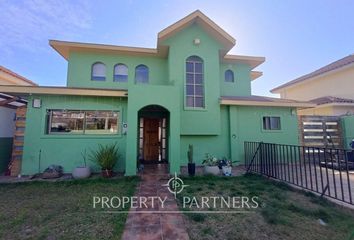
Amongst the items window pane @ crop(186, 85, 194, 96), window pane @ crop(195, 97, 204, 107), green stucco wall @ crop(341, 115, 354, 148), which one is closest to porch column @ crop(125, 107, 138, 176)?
window pane @ crop(186, 85, 194, 96)

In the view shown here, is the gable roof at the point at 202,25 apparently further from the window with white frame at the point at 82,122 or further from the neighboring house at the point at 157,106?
the window with white frame at the point at 82,122

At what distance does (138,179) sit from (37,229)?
378 centimetres

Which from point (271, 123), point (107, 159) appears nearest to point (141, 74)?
point (107, 159)

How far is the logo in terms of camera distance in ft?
19.2

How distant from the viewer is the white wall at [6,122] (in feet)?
28.2

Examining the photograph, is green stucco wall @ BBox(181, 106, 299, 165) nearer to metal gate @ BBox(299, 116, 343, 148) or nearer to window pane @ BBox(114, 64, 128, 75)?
metal gate @ BBox(299, 116, 343, 148)

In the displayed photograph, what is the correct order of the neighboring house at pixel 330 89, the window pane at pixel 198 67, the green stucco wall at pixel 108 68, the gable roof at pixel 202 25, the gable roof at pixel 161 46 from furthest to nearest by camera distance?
the neighboring house at pixel 330 89 < the green stucco wall at pixel 108 68 < the window pane at pixel 198 67 < the gable roof at pixel 161 46 < the gable roof at pixel 202 25

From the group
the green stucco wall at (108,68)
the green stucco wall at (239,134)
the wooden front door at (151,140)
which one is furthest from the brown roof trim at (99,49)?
the green stucco wall at (239,134)

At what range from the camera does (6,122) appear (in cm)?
891

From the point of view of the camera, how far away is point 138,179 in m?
7.16

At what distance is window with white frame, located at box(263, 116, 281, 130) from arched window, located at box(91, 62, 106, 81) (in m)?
9.79

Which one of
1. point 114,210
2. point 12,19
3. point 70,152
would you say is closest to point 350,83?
point 114,210

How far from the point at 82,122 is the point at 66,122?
708 millimetres

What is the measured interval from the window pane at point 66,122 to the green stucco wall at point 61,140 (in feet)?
0.79
